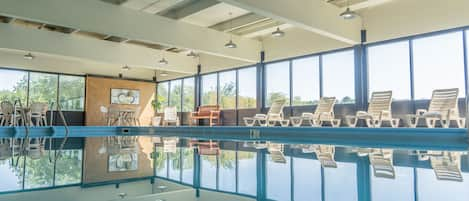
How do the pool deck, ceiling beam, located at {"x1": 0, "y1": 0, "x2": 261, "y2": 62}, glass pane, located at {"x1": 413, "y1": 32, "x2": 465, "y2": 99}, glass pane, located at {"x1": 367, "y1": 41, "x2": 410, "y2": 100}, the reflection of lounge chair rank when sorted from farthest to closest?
glass pane, located at {"x1": 367, "y1": 41, "x2": 410, "y2": 100}
glass pane, located at {"x1": 413, "y1": 32, "x2": 465, "y2": 99}
ceiling beam, located at {"x1": 0, "y1": 0, "x2": 261, "y2": 62}
the pool deck
the reflection of lounge chair

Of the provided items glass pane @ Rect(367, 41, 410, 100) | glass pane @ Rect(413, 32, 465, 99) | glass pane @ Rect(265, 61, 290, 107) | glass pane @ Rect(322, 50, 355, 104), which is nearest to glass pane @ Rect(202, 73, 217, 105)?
glass pane @ Rect(265, 61, 290, 107)

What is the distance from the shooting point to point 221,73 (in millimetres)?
11469

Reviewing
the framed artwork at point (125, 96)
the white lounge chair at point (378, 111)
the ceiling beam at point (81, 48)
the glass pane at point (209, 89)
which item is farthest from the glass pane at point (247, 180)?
the framed artwork at point (125, 96)

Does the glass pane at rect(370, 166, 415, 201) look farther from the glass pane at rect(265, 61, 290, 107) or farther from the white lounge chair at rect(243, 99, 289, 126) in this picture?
the glass pane at rect(265, 61, 290, 107)

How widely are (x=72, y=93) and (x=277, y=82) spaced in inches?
298

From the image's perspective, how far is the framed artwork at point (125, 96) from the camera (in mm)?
13109

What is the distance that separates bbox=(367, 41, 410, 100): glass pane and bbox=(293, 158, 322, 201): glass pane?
582cm

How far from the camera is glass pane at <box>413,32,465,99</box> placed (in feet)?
20.9

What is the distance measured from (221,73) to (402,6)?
19.8 feet

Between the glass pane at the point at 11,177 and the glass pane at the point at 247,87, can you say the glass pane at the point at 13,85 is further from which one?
the glass pane at the point at 11,177

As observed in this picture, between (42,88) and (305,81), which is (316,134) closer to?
(305,81)

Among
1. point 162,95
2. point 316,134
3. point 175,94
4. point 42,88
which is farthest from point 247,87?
point 42,88

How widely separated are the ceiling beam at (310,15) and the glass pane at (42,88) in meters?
8.99

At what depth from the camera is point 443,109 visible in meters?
5.85
